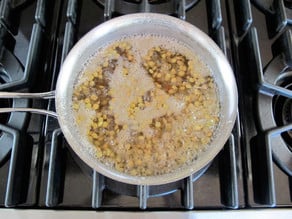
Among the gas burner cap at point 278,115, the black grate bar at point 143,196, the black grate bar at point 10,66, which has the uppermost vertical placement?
the black grate bar at point 10,66

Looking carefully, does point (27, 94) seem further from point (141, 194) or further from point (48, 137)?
point (141, 194)

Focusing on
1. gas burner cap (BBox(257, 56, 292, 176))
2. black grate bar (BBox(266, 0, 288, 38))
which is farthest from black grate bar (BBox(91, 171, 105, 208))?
black grate bar (BBox(266, 0, 288, 38))

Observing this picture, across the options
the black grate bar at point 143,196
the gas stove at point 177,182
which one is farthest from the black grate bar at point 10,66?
the black grate bar at point 143,196

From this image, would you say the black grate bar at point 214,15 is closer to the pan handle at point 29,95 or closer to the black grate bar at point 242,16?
the black grate bar at point 242,16

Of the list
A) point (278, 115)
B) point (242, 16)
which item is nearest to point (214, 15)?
point (242, 16)

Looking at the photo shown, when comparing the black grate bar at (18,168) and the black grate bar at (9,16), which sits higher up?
the black grate bar at (9,16)

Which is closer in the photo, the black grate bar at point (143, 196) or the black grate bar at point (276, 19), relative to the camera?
the black grate bar at point (143, 196)

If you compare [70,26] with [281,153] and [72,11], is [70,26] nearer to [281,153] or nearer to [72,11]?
[72,11]
